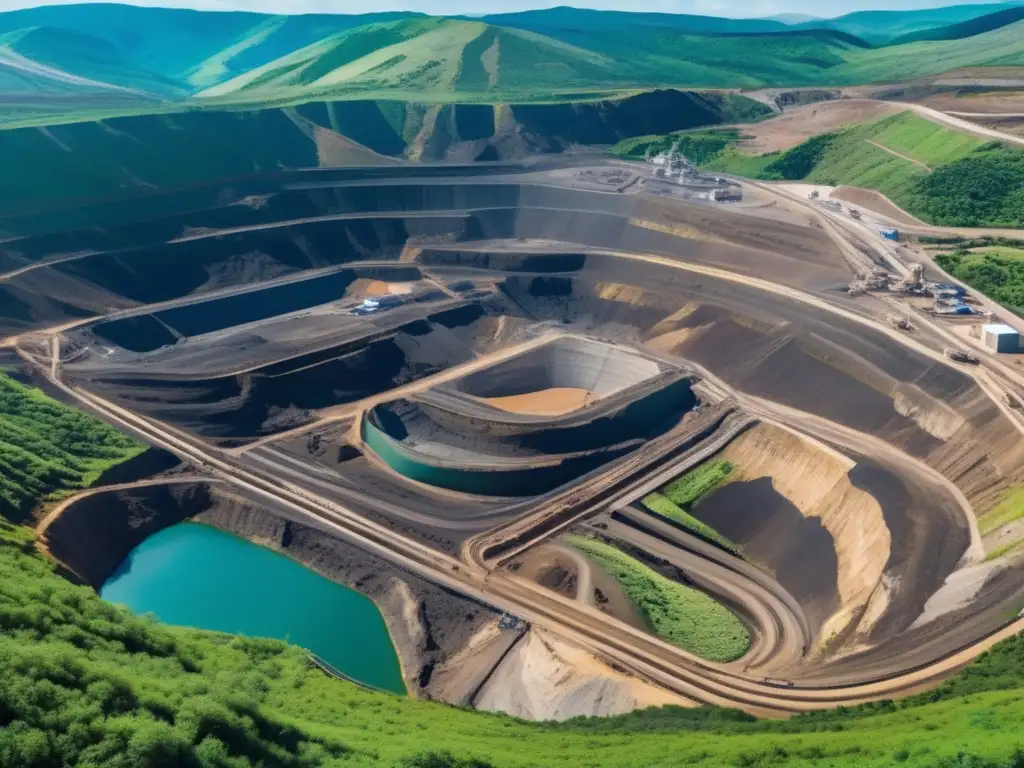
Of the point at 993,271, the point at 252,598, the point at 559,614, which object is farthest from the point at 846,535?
the point at 993,271

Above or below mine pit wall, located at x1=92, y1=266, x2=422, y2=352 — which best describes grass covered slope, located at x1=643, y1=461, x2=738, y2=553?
above

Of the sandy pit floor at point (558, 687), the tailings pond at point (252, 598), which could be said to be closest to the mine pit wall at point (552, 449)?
the tailings pond at point (252, 598)

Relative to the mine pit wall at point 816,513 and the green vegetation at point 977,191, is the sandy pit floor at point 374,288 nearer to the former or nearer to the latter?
the mine pit wall at point 816,513

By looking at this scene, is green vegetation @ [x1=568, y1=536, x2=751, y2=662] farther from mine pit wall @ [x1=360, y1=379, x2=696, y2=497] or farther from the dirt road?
the dirt road

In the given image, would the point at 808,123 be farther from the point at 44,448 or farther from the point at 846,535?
the point at 44,448

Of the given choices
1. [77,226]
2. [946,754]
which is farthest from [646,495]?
[77,226]

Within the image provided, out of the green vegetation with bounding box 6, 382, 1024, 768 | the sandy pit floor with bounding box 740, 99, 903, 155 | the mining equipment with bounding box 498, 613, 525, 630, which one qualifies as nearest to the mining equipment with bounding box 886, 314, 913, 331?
the green vegetation with bounding box 6, 382, 1024, 768
